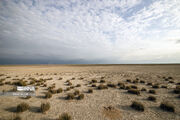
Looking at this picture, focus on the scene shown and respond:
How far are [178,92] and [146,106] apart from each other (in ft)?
18.8

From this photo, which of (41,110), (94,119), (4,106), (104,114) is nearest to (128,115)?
(104,114)

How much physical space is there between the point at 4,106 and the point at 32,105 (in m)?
1.86

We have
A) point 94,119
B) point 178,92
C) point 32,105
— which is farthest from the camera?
point 178,92

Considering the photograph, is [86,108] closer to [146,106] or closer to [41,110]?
[41,110]

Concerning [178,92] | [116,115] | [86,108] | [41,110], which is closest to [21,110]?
[41,110]

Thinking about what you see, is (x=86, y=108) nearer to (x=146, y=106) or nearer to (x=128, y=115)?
(x=128, y=115)

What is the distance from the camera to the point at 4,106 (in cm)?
550

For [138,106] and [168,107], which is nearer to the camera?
[168,107]

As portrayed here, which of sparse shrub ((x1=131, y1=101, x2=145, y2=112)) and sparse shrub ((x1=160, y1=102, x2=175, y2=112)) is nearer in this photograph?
sparse shrub ((x1=160, y1=102, x2=175, y2=112))

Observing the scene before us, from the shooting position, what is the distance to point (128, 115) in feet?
15.9

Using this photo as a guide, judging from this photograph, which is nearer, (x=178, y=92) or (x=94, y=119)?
(x=94, y=119)

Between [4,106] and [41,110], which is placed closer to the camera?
[41,110]

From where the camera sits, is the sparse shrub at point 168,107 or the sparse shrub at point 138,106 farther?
the sparse shrub at point 138,106

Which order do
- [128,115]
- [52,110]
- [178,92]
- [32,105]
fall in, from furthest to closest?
[178,92] → [32,105] → [52,110] → [128,115]
